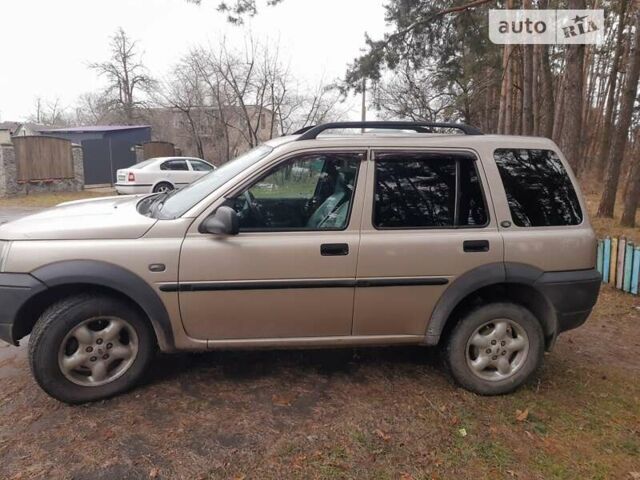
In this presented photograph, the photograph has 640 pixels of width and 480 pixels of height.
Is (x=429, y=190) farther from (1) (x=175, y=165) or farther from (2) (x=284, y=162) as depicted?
(1) (x=175, y=165)

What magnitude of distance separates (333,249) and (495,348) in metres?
1.40

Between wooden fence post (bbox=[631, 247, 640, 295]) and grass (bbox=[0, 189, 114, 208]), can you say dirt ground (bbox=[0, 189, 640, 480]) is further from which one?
grass (bbox=[0, 189, 114, 208])

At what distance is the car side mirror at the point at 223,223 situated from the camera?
283 centimetres

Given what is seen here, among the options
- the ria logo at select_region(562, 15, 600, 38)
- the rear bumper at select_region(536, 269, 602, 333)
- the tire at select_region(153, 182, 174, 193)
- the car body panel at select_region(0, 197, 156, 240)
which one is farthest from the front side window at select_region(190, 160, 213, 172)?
the rear bumper at select_region(536, 269, 602, 333)

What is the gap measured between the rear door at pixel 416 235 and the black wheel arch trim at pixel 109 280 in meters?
1.30

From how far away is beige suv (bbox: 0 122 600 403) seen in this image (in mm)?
2879

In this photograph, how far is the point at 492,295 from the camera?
3.33m

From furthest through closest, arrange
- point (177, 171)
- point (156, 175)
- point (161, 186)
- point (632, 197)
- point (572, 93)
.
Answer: point (177, 171), point (161, 186), point (156, 175), point (632, 197), point (572, 93)

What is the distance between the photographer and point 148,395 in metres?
3.14

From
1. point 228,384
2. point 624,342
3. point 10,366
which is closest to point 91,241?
point 228,384

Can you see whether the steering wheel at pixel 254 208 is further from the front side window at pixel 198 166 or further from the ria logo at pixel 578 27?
the front side window at pixel 198 166

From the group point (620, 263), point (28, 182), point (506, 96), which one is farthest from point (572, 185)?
point (28, 182)

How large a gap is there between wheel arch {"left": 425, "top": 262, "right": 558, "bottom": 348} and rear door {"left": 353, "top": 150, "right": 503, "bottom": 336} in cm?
6

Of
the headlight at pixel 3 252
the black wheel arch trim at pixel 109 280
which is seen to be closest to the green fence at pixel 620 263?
the black wheel arch trim at pixel 109 280
